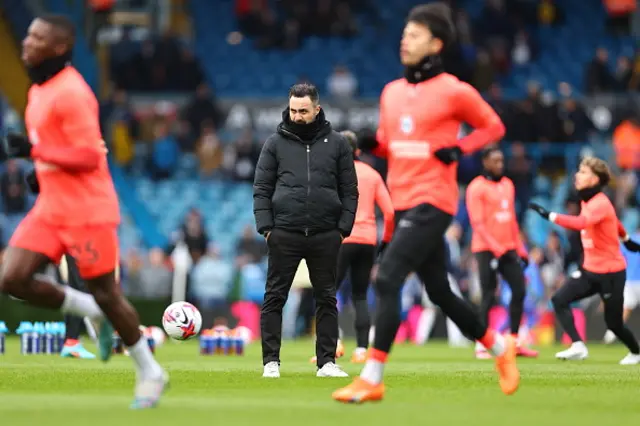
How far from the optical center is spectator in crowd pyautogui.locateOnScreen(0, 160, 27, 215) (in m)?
30.2

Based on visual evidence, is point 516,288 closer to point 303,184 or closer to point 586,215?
point 586,215

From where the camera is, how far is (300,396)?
1098cm

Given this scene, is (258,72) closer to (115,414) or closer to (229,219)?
(229,219)

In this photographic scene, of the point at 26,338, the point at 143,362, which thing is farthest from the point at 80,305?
the point at 26,338

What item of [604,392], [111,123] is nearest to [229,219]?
[111,123]

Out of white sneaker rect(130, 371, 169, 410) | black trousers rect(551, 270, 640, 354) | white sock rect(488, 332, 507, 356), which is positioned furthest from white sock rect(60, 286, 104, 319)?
black trousers rect(551, 270, 640, 354)

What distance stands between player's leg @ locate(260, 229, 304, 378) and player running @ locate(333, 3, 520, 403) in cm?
258

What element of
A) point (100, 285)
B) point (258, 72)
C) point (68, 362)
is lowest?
point (68, 362)

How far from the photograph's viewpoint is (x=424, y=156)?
1064 centimetres

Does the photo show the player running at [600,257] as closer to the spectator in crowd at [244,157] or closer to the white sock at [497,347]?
the white sock at [497,347]

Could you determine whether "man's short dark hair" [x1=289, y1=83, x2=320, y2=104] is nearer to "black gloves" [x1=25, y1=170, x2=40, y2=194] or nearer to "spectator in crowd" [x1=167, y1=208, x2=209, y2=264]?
"black gloves" [x1=25, y1=170, x2=40, y2=194]

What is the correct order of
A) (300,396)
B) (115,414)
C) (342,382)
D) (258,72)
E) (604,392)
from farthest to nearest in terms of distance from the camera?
(258,72)
(342,382)
(604,392)
(300,396)
(115,414)

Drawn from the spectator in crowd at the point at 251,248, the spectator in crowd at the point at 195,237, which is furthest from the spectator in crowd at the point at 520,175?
the spectator in crowd at the point at 195,237

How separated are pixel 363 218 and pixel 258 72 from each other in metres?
19.6
